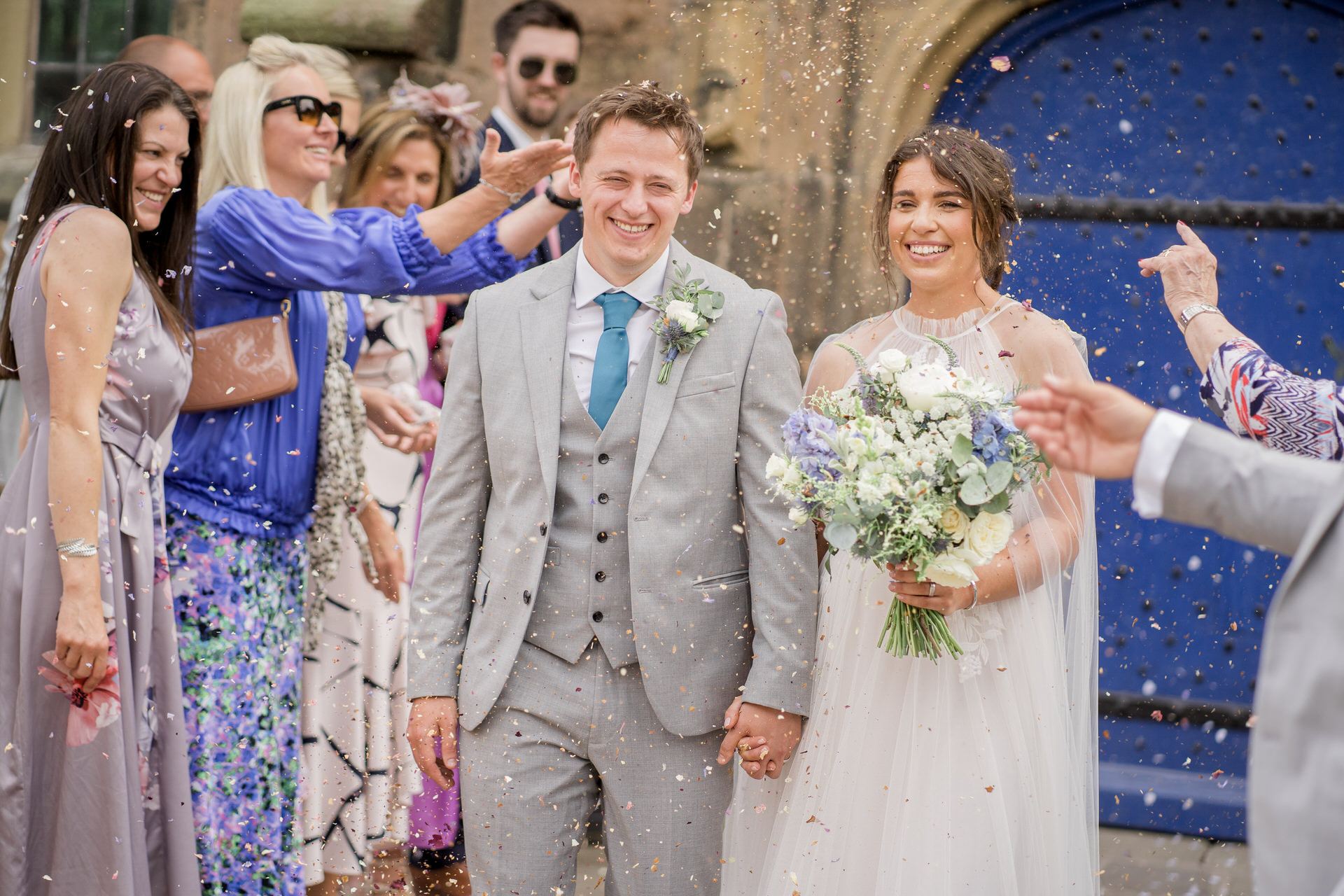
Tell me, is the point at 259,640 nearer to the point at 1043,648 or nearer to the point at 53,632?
the point at 53,632

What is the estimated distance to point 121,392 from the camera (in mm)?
3178

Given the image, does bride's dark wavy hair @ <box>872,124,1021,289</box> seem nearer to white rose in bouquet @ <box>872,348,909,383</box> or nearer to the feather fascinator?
white rose in bouquet @ <box>872,348,909,383</box>

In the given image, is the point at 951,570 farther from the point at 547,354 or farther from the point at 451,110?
the point at 451,110

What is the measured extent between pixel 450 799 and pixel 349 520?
113 centimetres

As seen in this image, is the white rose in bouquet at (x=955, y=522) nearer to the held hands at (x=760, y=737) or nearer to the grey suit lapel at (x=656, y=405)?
the held hands at (x=760, y=737)

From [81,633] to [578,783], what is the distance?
127 cm

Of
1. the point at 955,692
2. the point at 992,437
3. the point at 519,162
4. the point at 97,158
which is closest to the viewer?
the point at 992,437

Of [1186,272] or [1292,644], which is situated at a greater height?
[1186,272]

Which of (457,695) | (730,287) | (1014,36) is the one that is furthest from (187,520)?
(1014,36)

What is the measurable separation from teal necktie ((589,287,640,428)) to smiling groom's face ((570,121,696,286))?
9 cm

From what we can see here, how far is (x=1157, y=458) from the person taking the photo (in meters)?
1.69

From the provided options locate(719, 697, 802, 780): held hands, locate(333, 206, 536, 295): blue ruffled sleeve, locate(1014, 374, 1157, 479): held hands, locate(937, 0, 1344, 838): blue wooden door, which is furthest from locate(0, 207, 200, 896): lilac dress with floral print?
locate(937, 0, 1344, 838): blue wooden door

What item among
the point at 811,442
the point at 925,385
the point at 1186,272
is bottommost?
the point at 811,442
